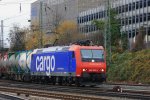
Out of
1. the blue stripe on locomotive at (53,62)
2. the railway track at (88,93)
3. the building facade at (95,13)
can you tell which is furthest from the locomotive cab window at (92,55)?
the building facade at (95,13)

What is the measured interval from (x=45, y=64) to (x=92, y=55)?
251 inches

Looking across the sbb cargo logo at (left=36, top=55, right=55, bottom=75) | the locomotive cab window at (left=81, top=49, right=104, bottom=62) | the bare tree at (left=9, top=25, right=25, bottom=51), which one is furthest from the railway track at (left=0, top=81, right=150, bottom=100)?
the bare tree at (left=9, top=25, right=25, bottom=51)

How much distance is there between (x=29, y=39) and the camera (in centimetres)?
10131

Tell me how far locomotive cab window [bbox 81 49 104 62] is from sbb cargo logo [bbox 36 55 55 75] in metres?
4.37

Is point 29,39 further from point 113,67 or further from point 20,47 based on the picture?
point 113,67

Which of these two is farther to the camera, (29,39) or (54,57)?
(29,39)

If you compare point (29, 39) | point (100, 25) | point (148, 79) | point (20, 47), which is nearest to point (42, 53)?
point (148, 79)

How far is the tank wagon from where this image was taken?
110 ft

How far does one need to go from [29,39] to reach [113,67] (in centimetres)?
5180

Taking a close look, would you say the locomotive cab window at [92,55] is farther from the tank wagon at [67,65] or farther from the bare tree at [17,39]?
the bare tree at [17,39]

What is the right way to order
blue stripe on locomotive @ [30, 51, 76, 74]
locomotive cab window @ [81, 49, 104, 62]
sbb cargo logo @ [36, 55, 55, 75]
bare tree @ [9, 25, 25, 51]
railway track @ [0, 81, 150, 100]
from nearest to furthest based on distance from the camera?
railway track @ [0, 81, 150, 100] → locomotive cab window @ [81, 49, 104, 62] → blue stripe on locomotive @ [30, 51, 76, 74] → sbb cargo logo @ [36, 55, 55, 75] → bare tree @ [9, 25, 25, 51]

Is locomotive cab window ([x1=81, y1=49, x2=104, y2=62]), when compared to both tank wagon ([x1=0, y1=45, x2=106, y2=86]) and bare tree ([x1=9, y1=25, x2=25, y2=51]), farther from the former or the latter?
bare tree ([x1=9, y1=25, x2=25, y2=51])

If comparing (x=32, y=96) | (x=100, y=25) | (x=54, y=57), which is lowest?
(x=32, y=96)

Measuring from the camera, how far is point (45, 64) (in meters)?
39.6
